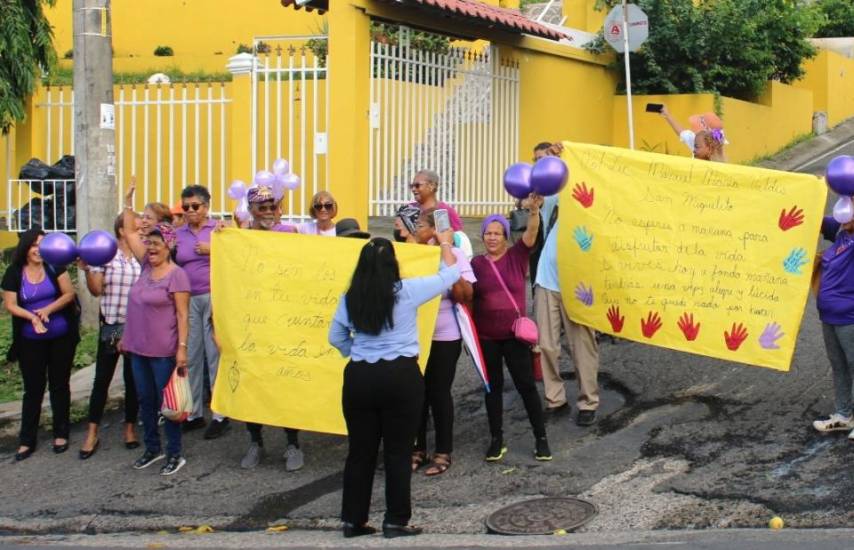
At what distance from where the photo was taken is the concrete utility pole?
362 inches

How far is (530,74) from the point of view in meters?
13.3

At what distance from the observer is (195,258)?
7.61 m

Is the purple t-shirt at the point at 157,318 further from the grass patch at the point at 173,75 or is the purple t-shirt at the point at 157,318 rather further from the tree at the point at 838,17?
the tree at the point at 838,17

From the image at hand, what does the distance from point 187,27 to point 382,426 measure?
21.1 m

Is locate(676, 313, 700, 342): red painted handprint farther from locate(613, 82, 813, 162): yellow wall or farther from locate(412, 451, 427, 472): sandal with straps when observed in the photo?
locate(613, 82, 813, 162): yellow wall

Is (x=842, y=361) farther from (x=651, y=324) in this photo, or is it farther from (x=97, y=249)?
(x=97, y=249)

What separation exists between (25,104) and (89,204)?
3674mm

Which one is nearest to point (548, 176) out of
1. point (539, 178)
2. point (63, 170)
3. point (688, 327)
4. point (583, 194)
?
point (539, 178)

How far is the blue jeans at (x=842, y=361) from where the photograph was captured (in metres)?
6.59

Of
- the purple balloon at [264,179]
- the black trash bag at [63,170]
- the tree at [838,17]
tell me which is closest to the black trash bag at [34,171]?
the black trash bag at [63,170]

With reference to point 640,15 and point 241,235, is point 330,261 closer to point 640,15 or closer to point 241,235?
point 241,235

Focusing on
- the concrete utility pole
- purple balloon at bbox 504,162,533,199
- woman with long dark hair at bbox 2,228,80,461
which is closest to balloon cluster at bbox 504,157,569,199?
purple balloon at bbox 504,162,533,199

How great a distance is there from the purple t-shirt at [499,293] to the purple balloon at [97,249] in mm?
2527

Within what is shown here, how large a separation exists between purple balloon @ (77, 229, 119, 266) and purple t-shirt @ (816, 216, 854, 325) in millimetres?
4784
